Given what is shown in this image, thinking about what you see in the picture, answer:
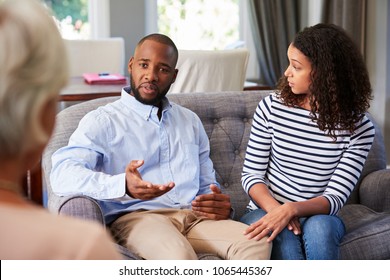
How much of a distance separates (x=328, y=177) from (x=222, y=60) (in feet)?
4.98

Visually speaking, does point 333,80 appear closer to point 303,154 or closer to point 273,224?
point 303,154

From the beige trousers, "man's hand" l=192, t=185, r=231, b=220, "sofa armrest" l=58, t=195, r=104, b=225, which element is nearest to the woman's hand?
the beige trousers

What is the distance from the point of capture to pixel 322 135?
2.23m

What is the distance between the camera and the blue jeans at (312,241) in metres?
2.08

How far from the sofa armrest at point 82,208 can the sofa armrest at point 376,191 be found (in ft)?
3.28

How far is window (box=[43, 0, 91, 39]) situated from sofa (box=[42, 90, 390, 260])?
264cm

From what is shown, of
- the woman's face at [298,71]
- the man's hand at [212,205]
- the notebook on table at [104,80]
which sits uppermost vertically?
→ the woman's face at [298,71]

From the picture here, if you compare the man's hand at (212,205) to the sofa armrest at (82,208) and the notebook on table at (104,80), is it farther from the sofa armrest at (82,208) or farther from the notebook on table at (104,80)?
the notebook on table at (104,80)

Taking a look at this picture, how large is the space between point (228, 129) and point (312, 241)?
61cm

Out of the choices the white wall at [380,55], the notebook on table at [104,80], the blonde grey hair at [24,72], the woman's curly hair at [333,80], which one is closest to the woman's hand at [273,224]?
the woman's curly hair at [333,80]

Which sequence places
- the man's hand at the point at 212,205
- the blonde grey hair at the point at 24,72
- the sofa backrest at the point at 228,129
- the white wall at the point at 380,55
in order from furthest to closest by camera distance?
the white wall at the point at 380,55 < the sofa backrest at the point at 228,129 < the man's hand at the point at 212,205 < the blonde grey hair at the point at 24,72

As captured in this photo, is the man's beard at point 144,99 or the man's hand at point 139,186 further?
the man's beard at point 144,99
